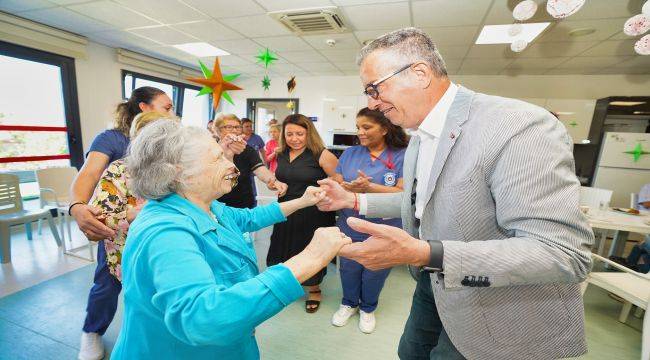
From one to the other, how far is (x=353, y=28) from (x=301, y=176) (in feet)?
8.45

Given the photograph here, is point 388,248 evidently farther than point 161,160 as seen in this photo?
No

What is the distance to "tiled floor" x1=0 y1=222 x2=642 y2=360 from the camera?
6.60 feet

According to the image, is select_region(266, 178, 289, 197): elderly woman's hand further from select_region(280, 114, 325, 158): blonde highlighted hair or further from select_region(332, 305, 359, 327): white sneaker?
select_region(332, 305, 359, 327): white sneaker

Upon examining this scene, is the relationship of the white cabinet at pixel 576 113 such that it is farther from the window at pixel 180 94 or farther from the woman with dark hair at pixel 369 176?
the window at pixel 180 94

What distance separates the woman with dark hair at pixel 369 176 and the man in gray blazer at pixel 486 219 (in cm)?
112

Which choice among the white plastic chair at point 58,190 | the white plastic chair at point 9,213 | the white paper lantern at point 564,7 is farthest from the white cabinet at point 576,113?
the white plastic chair at point 9,213

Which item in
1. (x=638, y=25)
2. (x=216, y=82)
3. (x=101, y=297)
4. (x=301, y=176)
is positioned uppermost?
(x=638, y=25)

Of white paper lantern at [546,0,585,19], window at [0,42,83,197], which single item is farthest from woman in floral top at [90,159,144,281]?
window at [0,42,83,197]

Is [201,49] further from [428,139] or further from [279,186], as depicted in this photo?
[428,139]

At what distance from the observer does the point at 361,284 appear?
7.98 ft

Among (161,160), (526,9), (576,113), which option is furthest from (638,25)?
(161,160)

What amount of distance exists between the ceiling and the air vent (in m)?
0.11

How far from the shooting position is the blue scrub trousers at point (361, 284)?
2312mm

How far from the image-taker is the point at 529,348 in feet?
2.87
